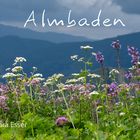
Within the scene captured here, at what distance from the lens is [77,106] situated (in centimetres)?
1180

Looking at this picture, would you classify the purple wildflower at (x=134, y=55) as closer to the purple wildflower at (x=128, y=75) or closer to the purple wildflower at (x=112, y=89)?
the purple wildflower at (x=112, y=89)

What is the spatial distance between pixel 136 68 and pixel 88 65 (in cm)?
158

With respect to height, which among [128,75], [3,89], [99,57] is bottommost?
[3,89]

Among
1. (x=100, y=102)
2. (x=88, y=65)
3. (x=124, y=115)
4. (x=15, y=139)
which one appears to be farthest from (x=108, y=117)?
(x=15, y=139)

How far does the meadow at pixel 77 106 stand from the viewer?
8320 millimetres

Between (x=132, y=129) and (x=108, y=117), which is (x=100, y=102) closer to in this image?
(x=108, y=117)

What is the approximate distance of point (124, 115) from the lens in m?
9.99

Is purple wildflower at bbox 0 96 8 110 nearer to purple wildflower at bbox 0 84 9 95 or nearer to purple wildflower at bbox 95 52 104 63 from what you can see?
purple wildflower at bbox 0 84 9 95

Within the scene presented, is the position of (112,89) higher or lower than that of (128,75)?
lower

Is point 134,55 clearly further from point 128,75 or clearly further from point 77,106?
point 77,106

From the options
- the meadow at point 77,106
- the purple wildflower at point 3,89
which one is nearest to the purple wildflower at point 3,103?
the meadow at point 77,106

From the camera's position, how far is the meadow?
8.32 meters

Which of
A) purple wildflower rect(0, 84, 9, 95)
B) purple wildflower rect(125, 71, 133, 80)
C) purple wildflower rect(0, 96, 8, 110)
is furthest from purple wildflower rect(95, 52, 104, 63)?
purple wildflower rect(0, 84, 9, 95)

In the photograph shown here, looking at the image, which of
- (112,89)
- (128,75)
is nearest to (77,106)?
(112,89)
